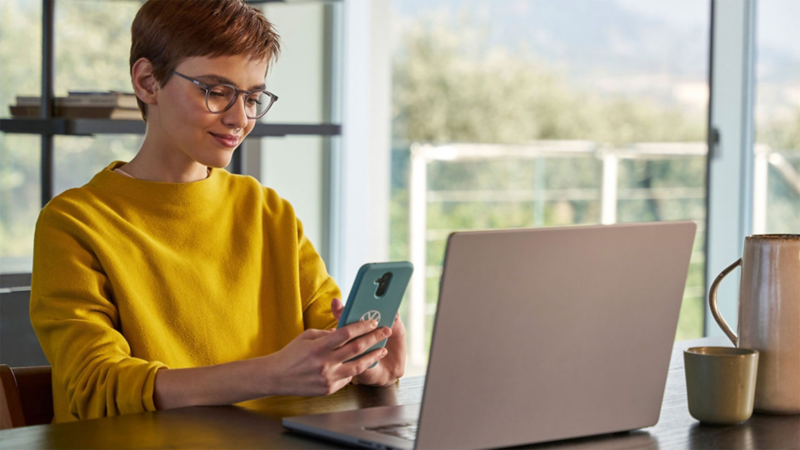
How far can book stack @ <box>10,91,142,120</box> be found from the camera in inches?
88.0

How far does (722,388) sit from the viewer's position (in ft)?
3.06

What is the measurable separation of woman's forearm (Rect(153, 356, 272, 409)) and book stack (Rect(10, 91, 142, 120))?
1.35 metres

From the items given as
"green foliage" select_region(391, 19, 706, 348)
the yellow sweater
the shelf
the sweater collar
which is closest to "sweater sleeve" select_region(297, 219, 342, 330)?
the yellow sweater

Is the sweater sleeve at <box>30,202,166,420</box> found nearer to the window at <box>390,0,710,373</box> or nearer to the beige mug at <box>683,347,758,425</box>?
the beige mug at <box>683,347,758,425</box>

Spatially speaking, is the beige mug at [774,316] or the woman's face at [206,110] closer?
the beige mug at [774,316]

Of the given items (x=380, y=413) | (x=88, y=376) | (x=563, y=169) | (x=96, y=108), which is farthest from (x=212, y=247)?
(x=563, y=169)

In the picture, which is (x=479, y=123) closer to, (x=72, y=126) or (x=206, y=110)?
(x=72, y=126)

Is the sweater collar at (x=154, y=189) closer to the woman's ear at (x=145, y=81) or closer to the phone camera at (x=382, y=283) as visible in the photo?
the woman's ear at (x=145, y=81)

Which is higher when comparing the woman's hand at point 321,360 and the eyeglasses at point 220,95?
the eyeglasses at point 220,95

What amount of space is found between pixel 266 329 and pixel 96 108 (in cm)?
115

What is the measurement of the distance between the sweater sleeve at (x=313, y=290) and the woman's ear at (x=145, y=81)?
303 mm

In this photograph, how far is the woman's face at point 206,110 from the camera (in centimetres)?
125

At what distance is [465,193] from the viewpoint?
19.5 feet

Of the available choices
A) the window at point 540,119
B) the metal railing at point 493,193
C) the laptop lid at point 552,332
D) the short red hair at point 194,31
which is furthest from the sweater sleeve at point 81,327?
the metal railing at point 493,193
